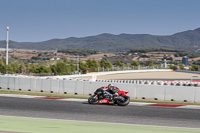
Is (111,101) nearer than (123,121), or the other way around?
(123,121)

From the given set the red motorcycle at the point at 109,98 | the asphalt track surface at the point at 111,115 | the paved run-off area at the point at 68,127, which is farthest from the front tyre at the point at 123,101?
the paved run-off area at the point at 68,127

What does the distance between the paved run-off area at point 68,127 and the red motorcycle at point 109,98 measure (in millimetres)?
6038

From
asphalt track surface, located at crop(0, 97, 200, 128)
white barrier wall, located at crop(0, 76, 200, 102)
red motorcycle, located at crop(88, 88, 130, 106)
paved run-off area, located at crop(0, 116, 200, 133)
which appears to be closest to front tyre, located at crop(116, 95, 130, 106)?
red motorcycle, located at crop(88, 88, 130, 106)

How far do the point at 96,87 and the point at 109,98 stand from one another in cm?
742

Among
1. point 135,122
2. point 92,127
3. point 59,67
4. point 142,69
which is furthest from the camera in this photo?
point 59,67

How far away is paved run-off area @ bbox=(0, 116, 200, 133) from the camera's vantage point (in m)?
10.1

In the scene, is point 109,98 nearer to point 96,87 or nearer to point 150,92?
point 150,92

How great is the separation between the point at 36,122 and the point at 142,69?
304 feet

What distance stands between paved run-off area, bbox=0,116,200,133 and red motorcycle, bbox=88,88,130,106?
19.8 ft

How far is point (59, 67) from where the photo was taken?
117 meters

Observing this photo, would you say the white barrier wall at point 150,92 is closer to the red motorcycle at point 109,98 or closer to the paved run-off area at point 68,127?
the red motorcycle at point 109,98

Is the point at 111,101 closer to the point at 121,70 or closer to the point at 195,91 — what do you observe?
the point at 195,91

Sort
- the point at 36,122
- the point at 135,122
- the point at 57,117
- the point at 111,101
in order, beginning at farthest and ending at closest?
the point at 111,101 → the point at 57,117 → the point at 135,122 → the point at 36,122

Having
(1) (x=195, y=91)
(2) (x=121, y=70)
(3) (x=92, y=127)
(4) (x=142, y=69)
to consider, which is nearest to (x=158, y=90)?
(1) (x=195, y=91)
